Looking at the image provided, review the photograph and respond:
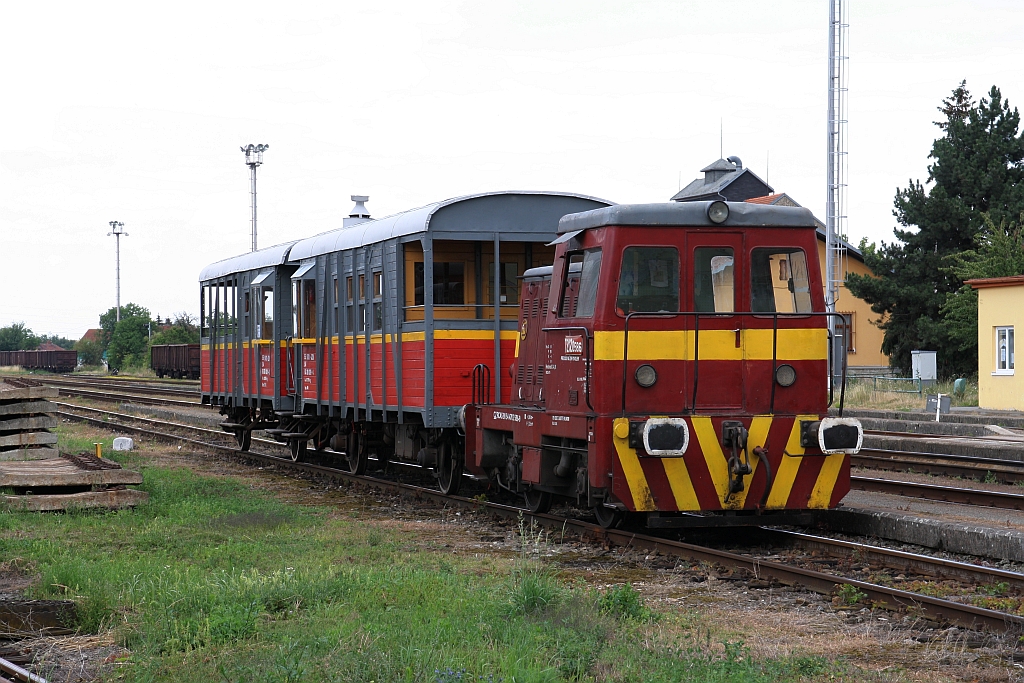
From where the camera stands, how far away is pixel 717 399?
977 centimetres

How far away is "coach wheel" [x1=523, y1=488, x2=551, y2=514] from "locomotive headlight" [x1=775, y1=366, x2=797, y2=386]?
110 inches

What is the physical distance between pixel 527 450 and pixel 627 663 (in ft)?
17.9

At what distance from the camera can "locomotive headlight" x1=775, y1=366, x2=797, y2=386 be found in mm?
9867

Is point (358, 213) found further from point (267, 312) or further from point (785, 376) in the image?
point (785, 376)

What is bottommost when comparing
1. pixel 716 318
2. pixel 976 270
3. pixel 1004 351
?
pixel 1004 351

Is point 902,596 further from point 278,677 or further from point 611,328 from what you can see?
point 278,677

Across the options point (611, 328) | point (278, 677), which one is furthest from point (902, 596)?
point (278, 677)

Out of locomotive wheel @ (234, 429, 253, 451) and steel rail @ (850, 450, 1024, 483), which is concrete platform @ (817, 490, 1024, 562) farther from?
locomotive wheel @ (234, 429, 253, 451)

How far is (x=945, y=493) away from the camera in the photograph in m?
12.4

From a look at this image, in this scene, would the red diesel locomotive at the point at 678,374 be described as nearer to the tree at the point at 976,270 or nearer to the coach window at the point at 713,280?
the coach window at the point at 713,280

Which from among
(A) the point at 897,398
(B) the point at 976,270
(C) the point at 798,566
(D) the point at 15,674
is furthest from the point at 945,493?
(B) the point at 976,270

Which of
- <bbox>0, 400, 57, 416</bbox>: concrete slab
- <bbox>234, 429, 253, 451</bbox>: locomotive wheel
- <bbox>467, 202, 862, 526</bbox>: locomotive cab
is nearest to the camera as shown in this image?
<bbox>467, 202, 862, 526</bbox>: locomotive cab

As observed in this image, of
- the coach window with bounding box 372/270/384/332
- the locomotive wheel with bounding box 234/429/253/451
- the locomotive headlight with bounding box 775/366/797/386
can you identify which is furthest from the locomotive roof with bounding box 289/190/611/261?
the locomotive wheel with bounding box 234/429/253/451

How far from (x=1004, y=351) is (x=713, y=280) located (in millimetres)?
20814
